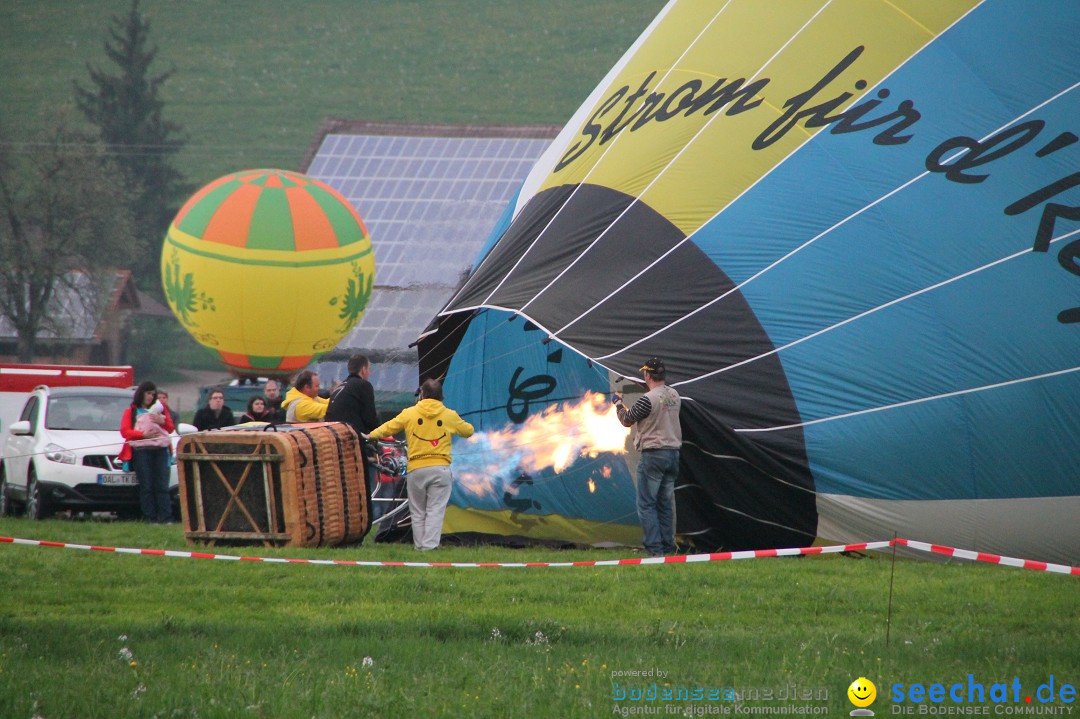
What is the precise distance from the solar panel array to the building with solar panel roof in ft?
0.08

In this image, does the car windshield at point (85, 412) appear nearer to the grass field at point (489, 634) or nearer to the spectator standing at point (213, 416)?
the spectator standing at point (213, 416)

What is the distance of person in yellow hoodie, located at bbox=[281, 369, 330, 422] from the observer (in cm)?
1054

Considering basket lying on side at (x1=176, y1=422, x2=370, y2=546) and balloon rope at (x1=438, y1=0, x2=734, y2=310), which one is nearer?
balloon rope at (x1=438, y1=0, x2=734, y2=310)

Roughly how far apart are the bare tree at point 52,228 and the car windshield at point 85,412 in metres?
25.6

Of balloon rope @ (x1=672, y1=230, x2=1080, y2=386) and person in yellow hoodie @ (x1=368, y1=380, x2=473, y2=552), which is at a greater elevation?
balloon rope @ (x1=672, y1=230, x2=1080, y2=386)

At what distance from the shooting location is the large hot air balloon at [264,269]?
19.4 metres

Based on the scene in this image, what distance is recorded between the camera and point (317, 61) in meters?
65.4

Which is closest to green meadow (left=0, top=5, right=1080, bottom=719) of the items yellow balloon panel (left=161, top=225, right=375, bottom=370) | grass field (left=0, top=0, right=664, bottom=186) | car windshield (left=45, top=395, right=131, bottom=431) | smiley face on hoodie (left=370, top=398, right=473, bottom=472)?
smiley face on hoodie (left=370, top=398, right=473, bottom=472)

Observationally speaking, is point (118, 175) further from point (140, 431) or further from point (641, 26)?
point (140, 431)

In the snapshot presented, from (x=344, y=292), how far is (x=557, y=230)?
468 inches

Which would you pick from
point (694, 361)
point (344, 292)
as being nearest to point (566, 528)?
point (694, 361)

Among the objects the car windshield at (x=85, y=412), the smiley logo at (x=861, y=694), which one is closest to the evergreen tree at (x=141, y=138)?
the car windshield at (x=85, y=412)

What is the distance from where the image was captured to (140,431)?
1200 centimetres

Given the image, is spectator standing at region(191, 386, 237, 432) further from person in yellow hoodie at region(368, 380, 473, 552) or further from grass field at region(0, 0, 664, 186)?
grass field at region(0, 0, 664, 186)
